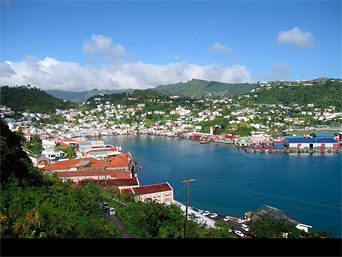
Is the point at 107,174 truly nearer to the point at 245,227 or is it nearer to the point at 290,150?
the point at 245,227

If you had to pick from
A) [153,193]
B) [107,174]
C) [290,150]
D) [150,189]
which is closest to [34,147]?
[107,174]

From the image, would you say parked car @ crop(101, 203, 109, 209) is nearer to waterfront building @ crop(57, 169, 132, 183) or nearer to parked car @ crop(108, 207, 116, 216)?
parked car @ crop(108, 207, 116, 216)

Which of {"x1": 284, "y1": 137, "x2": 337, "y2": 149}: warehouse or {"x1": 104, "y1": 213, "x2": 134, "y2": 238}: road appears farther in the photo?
{"x1": 284, "y1": 137, "x2": 337, "y2": 149}: warehouse

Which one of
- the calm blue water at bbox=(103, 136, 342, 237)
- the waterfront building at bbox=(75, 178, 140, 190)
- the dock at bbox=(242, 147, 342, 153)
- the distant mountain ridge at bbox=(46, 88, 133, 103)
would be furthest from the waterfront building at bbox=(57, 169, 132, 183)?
the distant mountain ridge at bbox=(46, 88, 133, 103)

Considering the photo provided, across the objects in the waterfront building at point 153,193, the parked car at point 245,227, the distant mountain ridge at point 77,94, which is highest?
the distant mountain ridge at point 77,94

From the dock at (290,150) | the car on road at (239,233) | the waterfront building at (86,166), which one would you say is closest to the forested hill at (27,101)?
the waterfront building at (86,166)

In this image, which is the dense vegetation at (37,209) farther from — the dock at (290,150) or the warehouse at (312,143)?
the warehouse at (312,143)
